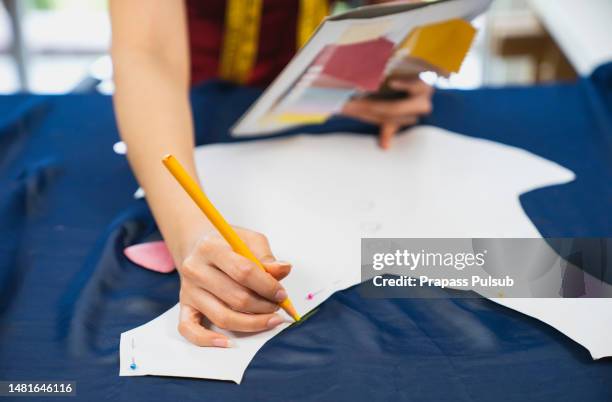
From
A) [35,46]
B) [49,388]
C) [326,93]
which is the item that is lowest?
[35,46]

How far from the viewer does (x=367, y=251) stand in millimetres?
629

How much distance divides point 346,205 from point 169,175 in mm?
176

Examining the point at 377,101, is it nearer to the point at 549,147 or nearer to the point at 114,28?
the point at 549,147

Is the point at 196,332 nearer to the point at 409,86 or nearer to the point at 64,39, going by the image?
the point at 409,86

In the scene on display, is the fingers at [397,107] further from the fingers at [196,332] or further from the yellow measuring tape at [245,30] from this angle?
the fingers at [196,332]

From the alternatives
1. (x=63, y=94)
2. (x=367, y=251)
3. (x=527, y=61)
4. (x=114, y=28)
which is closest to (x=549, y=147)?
(x=367, y=251)

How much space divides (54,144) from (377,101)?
39cm

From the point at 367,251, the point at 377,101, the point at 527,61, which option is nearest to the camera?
the point at 367,251

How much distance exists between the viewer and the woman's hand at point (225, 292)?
0.52 meters

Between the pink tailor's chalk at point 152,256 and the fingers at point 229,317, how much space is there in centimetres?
9

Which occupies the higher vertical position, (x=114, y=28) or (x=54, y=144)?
(x=114, y=28)

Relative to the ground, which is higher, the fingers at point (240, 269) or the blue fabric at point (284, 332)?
the fingers at point (240, 269)

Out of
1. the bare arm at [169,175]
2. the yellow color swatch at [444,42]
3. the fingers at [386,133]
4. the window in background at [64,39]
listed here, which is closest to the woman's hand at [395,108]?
the fingers at [386,133]

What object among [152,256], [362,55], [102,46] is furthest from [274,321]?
[102,46]
